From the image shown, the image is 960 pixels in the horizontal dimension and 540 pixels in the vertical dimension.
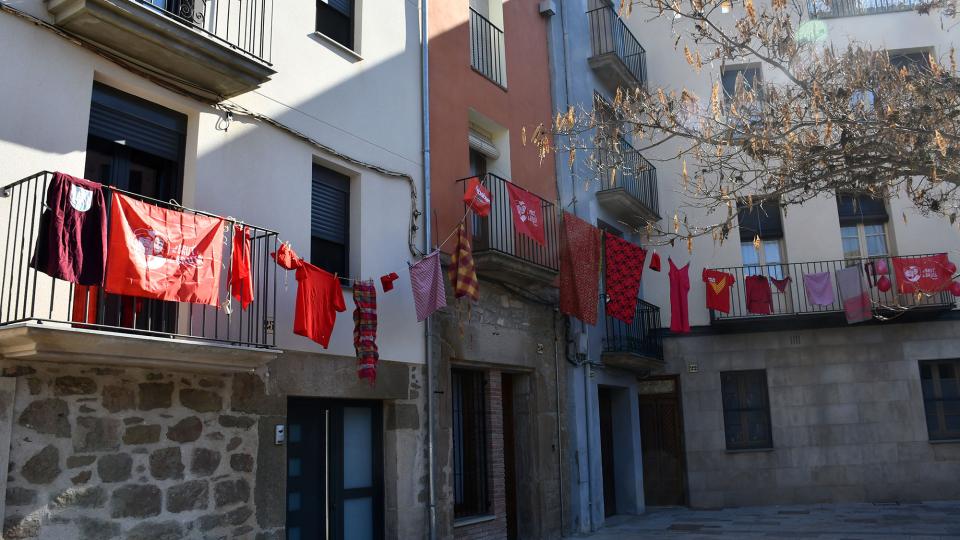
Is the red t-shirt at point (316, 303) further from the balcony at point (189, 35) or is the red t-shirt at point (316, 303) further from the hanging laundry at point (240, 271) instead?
the balcony at point (189, 35)

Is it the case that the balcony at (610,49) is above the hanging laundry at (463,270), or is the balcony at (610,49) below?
above

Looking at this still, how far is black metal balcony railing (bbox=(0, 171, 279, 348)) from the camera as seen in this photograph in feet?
19.6

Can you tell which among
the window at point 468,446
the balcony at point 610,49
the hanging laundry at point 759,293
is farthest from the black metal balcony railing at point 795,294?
the window at point 468,446

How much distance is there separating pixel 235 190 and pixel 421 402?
350cm

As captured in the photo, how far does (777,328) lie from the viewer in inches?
706

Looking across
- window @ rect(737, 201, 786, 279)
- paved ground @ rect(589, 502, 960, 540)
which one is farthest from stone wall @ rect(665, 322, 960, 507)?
window @ rect(737, 201, 786, 279)

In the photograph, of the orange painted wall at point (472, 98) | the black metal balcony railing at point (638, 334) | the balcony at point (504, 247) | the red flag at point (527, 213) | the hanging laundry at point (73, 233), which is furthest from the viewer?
the black metal balcony railing at point (638, 334)

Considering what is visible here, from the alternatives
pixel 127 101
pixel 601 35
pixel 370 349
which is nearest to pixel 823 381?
pixel 601 35

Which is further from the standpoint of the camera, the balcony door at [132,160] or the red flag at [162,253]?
the balcony door at [132,160]

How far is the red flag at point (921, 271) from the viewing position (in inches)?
644

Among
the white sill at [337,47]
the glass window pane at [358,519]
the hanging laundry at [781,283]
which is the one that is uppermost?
the white sill at [337,47]

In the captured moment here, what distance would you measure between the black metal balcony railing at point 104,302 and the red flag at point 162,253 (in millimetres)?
186

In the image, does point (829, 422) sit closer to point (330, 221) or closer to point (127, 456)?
Answer: point (330, 221)

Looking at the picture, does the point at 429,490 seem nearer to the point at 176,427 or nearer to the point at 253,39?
the point at 176,427
